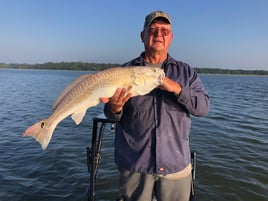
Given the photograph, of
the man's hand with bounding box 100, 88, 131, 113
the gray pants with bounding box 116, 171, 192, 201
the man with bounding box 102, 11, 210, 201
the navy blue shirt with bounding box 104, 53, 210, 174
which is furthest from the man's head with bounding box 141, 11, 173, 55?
the gray pants with bounding box 116, 171, 192, 201

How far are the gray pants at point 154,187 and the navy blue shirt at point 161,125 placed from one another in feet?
0.45

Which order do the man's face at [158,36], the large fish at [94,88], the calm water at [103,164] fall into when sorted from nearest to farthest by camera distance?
the large fish at [94,88] → the man's face at [158,36] → the calm water at [103,164]

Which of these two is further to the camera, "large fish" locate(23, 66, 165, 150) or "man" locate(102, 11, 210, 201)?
"man" locate(102, 11, 210, 201)

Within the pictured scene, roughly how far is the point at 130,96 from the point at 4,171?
698 centimetres

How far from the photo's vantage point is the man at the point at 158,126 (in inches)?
143

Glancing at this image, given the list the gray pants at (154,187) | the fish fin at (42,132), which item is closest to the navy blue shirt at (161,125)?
the gray pants at (154,187)

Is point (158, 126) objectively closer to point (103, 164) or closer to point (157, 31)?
point (157, 31)

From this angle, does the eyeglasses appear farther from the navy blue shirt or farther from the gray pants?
the gray pants

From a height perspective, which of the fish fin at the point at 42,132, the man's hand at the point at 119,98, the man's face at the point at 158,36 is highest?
the man's face at the point at 158,36

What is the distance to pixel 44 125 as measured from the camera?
3871mm

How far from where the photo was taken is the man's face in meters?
3.75

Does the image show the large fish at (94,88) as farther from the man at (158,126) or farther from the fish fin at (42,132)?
the man at (158,126)

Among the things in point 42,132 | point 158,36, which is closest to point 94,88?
point 42,132

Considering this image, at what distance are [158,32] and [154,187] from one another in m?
2.05
